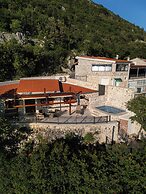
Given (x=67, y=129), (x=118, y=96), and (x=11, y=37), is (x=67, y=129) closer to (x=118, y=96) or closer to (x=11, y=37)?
(x=118, y=96)

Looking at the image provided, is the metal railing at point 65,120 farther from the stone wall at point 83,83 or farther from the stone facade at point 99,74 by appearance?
the stone facade at point 99,74

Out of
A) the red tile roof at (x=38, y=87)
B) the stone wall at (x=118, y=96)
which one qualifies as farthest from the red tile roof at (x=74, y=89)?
the stone wall at (x=118, y=96)

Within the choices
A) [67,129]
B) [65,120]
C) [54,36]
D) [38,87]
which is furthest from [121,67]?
[54,36]

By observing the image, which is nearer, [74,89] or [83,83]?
[74,89]

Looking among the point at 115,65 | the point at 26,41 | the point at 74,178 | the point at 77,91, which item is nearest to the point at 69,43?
the point at 26,41

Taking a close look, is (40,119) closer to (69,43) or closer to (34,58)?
(34,58)

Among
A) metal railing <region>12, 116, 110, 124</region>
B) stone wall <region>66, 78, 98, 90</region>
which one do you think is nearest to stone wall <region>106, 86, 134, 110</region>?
stone wall <region>66, 78, 98, 90</region>
